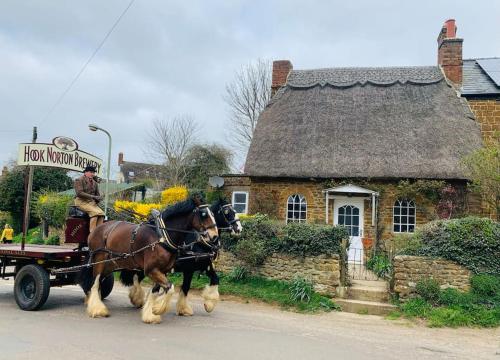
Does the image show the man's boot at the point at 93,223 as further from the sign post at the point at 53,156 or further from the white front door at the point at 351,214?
the white front door at the point at 351,214

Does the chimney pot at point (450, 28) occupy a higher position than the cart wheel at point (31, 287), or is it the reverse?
the chimney pot at point (450, 28)

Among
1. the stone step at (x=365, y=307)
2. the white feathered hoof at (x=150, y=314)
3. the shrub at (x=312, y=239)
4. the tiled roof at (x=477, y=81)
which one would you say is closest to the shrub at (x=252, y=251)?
the shrub at (x=312, y=239)

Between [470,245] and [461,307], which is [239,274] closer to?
[461,307]

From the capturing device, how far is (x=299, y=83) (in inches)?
777

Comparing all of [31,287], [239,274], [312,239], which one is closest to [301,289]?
[312,239]

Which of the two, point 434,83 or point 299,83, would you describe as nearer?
point 434,83

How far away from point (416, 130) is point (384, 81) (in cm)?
351

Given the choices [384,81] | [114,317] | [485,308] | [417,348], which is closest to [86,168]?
[114,317]

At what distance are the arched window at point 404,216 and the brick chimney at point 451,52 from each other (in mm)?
6397

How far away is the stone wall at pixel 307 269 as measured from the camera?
942 cm

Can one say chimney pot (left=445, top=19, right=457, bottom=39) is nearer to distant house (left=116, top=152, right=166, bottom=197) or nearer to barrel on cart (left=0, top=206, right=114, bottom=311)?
barrel on cart (left=0, top=206, right=114, bottom=311)

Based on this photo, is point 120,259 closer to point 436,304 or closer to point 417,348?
point 417,348

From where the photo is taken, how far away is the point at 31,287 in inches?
310

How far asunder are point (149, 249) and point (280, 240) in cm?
397
